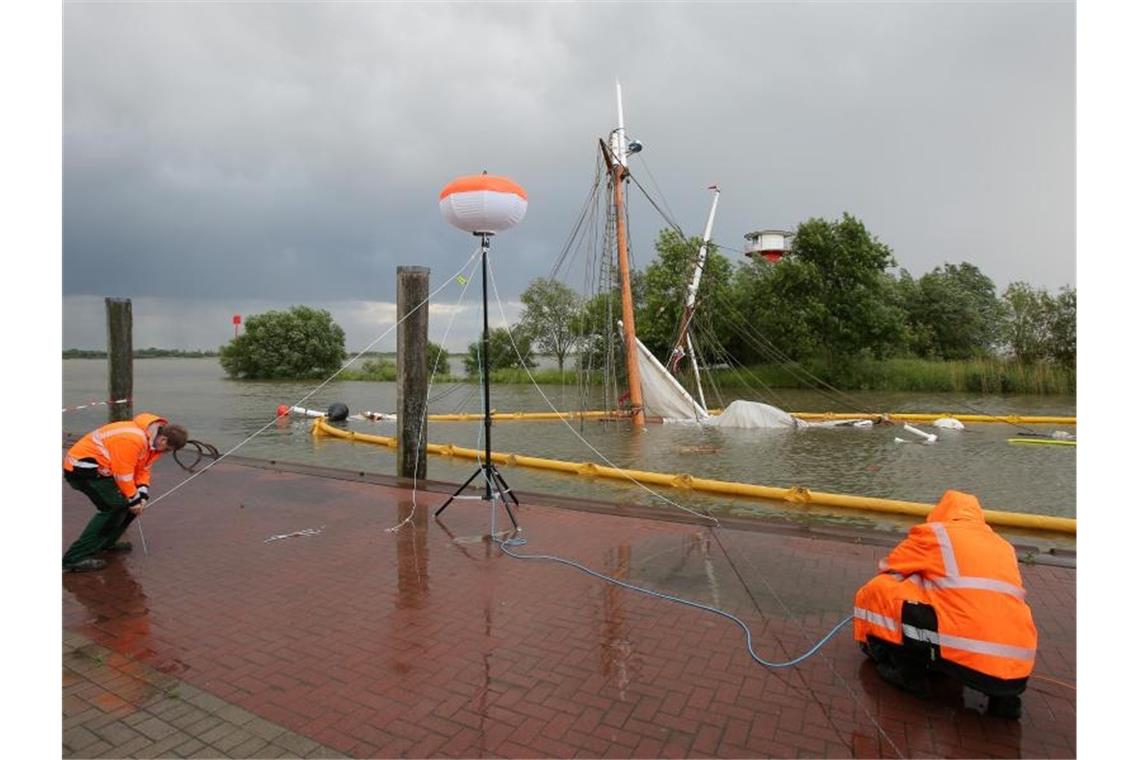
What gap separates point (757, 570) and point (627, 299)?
16579 mm

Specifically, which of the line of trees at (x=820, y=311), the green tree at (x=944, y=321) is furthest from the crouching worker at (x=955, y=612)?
the green tree at (x=944, y=321)

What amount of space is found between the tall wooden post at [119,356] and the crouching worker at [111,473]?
9.27 m

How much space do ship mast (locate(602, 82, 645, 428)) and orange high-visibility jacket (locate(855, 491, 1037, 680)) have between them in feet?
56.3

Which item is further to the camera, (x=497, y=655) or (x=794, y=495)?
(x=794, y=495)

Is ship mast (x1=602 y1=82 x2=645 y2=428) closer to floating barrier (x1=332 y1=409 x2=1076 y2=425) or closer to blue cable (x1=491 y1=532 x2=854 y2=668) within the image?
floating barrier (x1=332 y1=409 x2=1076 y2=425)

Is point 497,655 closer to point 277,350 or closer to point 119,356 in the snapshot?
point 119,356

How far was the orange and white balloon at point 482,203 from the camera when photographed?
6172 mm

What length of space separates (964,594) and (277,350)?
62850mm

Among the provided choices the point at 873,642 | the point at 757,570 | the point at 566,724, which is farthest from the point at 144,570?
the point at 873,642

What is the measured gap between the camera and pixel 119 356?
44.6ft

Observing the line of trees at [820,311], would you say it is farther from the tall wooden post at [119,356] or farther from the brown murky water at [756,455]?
the tall wooden post at [119,356]

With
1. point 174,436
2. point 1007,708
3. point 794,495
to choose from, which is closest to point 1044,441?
point 794,495

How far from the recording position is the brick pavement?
10.2 ft

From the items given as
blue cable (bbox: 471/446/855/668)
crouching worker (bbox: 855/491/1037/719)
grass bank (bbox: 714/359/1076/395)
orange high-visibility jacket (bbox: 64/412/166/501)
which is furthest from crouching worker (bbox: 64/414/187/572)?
grass bank (bbox: 714/359/1076/395)
